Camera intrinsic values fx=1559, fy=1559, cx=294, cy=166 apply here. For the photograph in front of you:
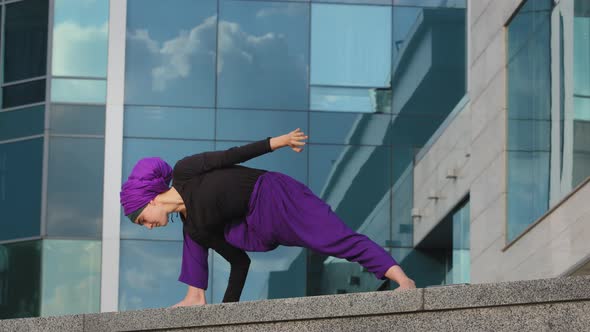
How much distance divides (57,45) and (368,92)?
5.89m

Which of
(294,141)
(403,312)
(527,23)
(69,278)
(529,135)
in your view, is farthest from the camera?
(69,278)

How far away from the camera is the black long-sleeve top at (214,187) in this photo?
988 centimetres

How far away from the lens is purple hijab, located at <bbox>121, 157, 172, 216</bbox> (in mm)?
9922

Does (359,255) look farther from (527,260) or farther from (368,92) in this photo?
(368,92)

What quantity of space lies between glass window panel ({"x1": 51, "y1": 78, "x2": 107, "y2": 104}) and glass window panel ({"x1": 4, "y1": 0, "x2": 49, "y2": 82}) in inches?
18.9

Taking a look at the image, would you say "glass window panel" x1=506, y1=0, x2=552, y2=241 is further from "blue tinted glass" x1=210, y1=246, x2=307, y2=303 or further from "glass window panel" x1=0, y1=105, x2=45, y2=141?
"glass window panel" x1=0, y1=105, x2=45, y2=141

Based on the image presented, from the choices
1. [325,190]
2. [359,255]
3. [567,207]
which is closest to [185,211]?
[359,255]

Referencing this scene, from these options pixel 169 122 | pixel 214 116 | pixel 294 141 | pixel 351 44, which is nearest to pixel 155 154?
pixel 169 122

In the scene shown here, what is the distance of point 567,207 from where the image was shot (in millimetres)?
20297

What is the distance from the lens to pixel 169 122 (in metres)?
29.0

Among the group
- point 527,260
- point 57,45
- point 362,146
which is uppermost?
point 57,45

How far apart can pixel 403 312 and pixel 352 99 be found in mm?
20818

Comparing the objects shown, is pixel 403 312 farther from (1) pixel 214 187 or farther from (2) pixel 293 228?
(1) pixel 214 187

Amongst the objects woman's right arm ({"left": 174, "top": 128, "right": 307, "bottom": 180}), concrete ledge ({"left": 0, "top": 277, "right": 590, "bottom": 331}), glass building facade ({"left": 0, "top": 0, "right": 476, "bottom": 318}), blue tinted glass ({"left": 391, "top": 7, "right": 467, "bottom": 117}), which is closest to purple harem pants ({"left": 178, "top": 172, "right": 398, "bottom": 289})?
woman's right arm ({"left": 174, "top": 128, "right": 307, "bottom": 180})
